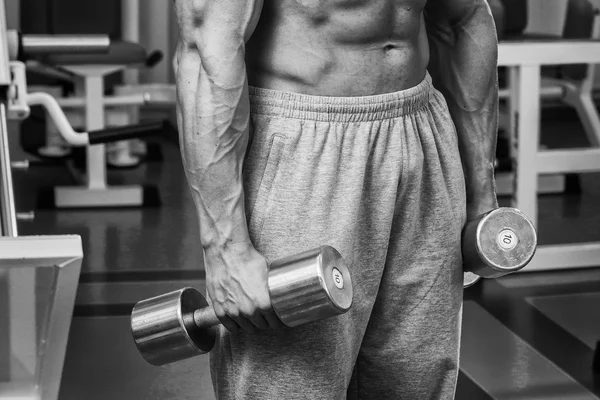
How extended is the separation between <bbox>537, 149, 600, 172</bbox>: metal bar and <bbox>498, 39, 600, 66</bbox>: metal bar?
1.10 feet

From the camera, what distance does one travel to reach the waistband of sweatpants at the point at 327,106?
4.10 feet

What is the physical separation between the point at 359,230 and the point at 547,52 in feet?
8.53

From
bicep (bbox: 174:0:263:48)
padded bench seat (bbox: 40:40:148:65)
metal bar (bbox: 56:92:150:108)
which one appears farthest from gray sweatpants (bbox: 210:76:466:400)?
metal bar (bbox: 56:92:150:108)

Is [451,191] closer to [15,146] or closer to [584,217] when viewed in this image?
[584,217]

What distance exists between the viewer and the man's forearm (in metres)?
1.45

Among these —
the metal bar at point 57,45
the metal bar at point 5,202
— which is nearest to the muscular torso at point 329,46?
the metal bar at point 5,202

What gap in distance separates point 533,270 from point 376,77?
8.63 ft

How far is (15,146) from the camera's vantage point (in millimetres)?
5785

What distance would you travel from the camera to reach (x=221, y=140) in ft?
3.97

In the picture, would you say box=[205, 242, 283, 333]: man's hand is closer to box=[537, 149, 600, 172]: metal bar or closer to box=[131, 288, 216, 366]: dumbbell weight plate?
box=[131, 288, 216, 366]: dumbbell weight plate

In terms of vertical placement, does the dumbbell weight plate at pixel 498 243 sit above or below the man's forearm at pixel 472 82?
below

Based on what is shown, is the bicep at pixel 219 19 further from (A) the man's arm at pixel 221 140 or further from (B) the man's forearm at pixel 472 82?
(B) the man's forearm at pixel 472 82

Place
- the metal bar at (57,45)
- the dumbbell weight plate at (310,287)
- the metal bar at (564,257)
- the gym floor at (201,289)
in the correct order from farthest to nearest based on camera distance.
A: the metal bar at (57,45), the metal bar at (564,257), the gym floor at (201,289), the dumbbell weight plate at (310,287)

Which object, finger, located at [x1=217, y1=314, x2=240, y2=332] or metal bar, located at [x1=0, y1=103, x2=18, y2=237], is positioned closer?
finger, located at [x1=217, y1=314, x2=240, y2=332]
